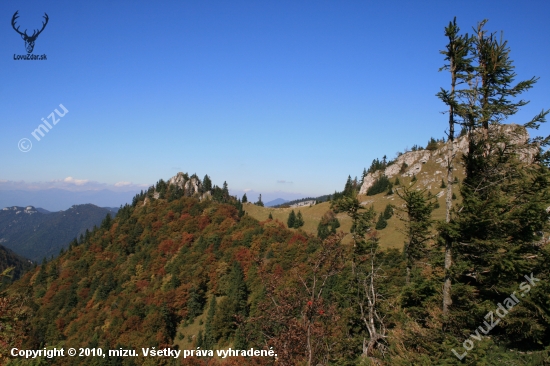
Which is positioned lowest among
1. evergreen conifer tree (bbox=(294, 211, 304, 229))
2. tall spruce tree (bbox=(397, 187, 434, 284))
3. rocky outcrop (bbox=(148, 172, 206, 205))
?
evergreen conifer tree (bbox=(294, 211, 304, 229))

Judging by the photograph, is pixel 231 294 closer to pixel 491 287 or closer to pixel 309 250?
pixel 309 250

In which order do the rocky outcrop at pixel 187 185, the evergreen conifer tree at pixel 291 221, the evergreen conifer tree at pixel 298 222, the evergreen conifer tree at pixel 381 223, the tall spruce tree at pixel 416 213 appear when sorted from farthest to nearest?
the rocky outcrop at pixel 187 185
the evergreen conifer tree at pixel 291 221
the evergreen conifer tree at pixel 298 222
the evergreen conifer tree at pixel 381 223
the tall spruce tree at pixel 416 213

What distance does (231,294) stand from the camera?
76.4m

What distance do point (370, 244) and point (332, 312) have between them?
15119 mm

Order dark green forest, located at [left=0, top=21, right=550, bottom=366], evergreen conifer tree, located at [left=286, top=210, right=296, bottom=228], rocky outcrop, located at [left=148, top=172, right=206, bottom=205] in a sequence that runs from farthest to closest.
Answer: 1. rocky outcrop, located at [left=148, top=172, right=206, bottom=205]
2. evergreen conifer tree, located at [left=286, top=210, right=296, bottom=228]
3. dark green forest, located at [left=0, top=21, right=550, bottom=366]

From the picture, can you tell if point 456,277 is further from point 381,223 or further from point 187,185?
point 187,185

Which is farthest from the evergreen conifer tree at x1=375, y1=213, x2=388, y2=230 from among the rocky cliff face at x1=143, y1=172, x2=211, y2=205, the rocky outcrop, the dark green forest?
the rocky cliff face at x1=143, y1=172, x2=211, y2=205

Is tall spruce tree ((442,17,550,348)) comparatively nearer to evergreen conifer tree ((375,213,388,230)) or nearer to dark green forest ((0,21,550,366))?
dark green forest ((0,21,550,366))

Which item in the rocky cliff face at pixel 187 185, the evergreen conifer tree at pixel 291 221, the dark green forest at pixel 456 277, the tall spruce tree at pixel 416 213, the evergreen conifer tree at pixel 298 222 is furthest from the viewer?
the rocky cliff face at pixel 187 185

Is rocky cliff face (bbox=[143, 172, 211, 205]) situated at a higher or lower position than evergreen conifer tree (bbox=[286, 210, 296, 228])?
higher

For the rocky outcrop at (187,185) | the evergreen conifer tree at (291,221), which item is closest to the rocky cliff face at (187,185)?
the rocky outcrop at (187,185)

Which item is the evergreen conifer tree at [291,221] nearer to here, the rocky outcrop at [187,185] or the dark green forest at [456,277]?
the rocky outcrop at [187,185]

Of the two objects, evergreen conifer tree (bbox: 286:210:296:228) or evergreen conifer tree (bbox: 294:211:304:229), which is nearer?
evergreen conifer tree (bbox: 294:211:304:229)

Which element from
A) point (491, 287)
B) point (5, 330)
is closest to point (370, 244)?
point (491, 287)
